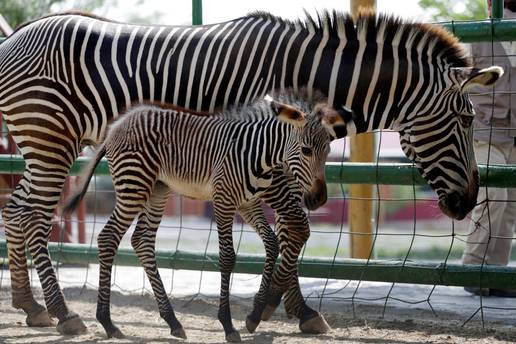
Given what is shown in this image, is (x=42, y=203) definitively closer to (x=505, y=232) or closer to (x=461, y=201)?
(x=461, y=201)

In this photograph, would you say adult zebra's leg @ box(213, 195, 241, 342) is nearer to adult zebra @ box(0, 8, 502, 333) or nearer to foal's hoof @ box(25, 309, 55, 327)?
adult zebra @ box(0, 8, 502, 333)

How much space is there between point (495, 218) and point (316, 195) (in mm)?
2355

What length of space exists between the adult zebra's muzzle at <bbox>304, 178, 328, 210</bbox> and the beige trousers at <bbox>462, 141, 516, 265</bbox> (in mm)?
2141

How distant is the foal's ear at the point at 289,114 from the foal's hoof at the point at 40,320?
8.04ft

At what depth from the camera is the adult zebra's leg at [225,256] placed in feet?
18.7

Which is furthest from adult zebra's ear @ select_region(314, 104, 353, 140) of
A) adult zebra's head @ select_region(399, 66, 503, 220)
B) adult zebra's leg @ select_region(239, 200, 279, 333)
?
adult zebra's leg @ select_region(239, 200, 279, 333)

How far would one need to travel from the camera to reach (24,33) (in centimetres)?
689

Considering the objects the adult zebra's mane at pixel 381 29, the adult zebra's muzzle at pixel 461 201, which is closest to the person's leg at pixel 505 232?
the adult zebra's muzzle at pixel 461 201

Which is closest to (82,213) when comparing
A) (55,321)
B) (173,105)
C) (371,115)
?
(55,321)

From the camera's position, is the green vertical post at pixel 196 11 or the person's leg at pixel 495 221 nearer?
the person's leg at pixel 495 221

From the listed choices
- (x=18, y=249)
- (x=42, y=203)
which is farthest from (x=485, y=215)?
(x=18, y=249)

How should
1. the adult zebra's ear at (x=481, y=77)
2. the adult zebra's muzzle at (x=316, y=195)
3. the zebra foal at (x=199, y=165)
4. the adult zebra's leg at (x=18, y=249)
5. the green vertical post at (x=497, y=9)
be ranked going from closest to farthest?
the adult zebra's muzzle at (x=316, y=195) < the adult zebra's ear at (x=481, y=77) < the zebra foal at (x=199, y=165) < the green vertical post at (x=497, y=9) < the adult zebra's leg at (x=18, y=249)

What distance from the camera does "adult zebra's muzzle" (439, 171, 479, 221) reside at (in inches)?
233

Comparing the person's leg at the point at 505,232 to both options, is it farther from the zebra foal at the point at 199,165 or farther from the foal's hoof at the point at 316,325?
the zebra foal at the point at 199,165
